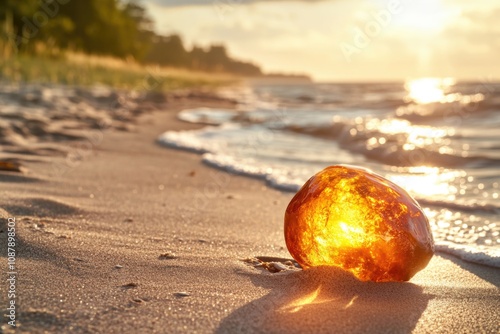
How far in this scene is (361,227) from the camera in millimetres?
1861

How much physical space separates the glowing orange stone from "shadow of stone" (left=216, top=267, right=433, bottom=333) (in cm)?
5

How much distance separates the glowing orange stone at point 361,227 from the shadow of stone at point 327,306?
53 mm

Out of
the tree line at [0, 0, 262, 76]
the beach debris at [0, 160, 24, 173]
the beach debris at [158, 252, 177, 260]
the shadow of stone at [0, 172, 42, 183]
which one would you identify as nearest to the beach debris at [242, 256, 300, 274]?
the beach debris at [158, 252, 177, 260]

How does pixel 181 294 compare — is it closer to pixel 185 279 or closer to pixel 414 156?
pixel 185 279

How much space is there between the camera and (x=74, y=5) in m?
33.3

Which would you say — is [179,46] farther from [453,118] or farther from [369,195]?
[369,195]

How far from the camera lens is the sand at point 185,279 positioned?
156cm

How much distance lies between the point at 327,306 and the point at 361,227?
30 centimetres

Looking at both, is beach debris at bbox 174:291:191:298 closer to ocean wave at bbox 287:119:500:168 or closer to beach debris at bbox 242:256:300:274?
beach debris at bbox 242:256:300:274

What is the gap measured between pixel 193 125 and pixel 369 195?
712cm

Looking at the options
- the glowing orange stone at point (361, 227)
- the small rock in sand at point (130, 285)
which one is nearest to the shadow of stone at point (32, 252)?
the small rock in sand at point (130, 285)

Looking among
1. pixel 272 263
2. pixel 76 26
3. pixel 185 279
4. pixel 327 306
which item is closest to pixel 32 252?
pixel 185 279

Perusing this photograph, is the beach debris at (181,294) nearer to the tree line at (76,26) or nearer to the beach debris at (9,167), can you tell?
the beach debris at (9,167)

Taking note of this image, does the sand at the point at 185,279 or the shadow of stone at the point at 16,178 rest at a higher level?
the sand at the point at 185,279
